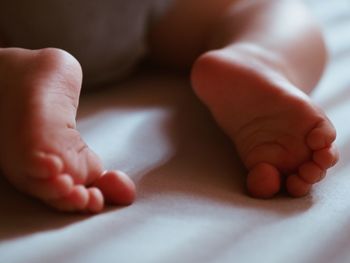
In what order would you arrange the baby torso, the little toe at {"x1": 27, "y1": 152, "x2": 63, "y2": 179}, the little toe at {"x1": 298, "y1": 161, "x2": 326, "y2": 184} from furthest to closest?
the baby torso → the little toe at {"x1": 298, "y1": 161, "x2": 326, "y2": 184} → the little toe at {"x1": 27, "y1": 152, "x2": 63, "y2": 179}

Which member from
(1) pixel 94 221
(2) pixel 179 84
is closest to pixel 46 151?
(1) pixel 94 221

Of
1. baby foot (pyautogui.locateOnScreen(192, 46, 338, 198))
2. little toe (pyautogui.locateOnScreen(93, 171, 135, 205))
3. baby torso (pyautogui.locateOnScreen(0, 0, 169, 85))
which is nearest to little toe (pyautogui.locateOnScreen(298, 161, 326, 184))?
baby foot (pyautogui.locateOnScreen(192, 46, 338, 198))

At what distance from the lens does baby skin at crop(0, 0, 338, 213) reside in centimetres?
51

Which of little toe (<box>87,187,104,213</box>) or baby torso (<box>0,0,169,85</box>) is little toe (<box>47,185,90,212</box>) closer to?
little toe (<box>87,187,104,213</box>)

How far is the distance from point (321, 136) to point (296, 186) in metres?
0.05

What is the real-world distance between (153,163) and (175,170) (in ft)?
0.09

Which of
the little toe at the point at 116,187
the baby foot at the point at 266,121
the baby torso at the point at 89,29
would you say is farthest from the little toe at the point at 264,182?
the baby torso at the point at 89,29

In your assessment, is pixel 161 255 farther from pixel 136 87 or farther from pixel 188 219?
pixel 136 87

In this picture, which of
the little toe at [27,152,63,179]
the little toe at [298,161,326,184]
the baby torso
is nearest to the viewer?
the little toe at [27,152,63,179]

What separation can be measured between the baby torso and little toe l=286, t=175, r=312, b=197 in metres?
0.30

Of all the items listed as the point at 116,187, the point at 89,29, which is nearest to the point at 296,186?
the point at 116,187

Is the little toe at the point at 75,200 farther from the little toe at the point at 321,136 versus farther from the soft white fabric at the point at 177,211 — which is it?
the little toe at the point at 321,136

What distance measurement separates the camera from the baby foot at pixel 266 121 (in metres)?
0.59

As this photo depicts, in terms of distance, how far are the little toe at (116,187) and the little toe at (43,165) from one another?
0.22 feet
